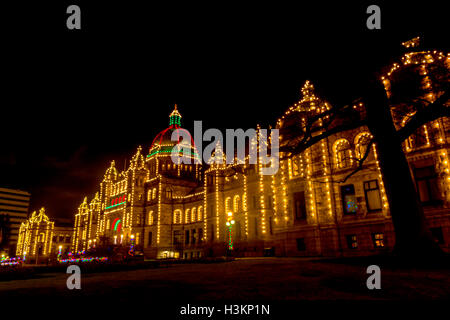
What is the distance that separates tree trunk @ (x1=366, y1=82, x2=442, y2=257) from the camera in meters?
10.4

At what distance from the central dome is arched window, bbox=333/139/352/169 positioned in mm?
54604

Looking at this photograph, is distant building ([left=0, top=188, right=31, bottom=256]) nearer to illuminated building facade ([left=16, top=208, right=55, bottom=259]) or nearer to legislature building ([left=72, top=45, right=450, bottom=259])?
illuminated building facade ([left=16, top=208, right=55, bottom=259])

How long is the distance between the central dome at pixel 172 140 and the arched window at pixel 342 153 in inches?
2150

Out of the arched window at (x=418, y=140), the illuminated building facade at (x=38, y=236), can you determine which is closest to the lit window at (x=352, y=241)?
the arched window at (x=418, y=140)

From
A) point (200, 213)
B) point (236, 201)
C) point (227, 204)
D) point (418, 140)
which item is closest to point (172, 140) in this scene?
point (200, 213)

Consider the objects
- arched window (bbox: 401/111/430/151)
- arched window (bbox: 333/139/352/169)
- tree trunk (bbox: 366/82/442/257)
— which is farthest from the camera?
arched window (bbox: 333/139/352/169)

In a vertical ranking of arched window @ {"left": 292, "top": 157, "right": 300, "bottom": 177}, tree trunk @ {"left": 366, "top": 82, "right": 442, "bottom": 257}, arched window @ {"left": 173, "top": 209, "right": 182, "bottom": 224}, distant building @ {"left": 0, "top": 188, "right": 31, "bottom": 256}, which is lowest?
tree trunk @ {"left": 366, "top": 82, "right": 442, "bottom": 257}

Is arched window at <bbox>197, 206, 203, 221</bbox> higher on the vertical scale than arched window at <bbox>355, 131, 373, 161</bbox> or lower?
lower

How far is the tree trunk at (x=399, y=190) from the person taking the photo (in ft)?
34.2

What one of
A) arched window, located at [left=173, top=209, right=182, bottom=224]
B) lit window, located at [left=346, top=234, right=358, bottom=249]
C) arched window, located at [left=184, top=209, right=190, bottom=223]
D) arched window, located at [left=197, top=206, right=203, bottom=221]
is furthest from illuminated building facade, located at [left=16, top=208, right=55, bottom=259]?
lit window, located at [left=346, top=234, right=358, bottom=249]

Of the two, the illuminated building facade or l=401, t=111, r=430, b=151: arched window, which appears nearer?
l=401, t=111, r=430, b=151: arched window

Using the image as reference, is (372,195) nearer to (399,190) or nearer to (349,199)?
(349,199)
